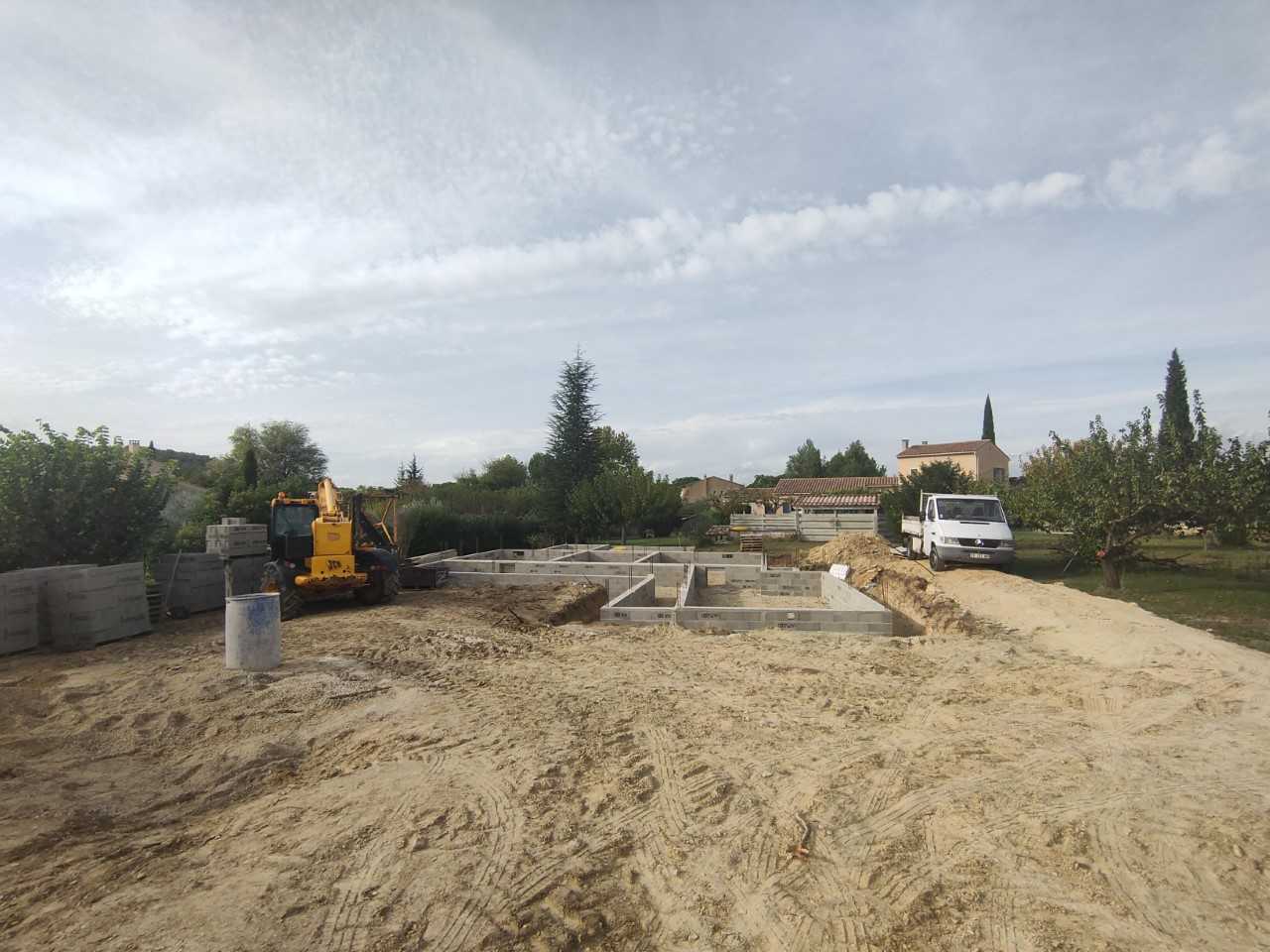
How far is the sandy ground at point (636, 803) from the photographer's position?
3180mm

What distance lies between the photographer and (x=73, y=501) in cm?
1067

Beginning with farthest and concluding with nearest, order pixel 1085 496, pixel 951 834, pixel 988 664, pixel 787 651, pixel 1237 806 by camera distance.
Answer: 1. pixel 1085 496
2. pixel 787 651
3. pixel 988 664
4. pixel 1237 806
5. pixel 951 834

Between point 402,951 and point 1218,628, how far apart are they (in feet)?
35.7

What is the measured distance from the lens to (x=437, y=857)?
3.68 m

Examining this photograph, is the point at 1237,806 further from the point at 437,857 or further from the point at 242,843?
the point at 242,843

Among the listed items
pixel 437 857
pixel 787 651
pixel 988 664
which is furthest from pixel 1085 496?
pixel 437 857

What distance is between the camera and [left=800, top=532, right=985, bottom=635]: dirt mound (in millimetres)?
11839

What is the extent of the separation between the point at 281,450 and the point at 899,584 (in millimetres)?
45305

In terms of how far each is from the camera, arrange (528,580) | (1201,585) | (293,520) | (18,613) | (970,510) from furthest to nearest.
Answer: (970,510) < (528,580) < (1201,585) < (293,520) < (18,613)

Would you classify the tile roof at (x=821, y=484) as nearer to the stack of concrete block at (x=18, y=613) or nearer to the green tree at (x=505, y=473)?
the green tree at (x=505, y=473)

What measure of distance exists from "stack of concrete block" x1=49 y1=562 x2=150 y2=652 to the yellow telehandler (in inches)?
76.2

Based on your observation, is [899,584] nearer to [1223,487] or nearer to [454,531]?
[1223,487]

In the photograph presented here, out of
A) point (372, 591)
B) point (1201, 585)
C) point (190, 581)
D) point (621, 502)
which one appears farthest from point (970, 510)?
point (190, 581)

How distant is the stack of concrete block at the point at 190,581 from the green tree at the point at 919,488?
25330mm
